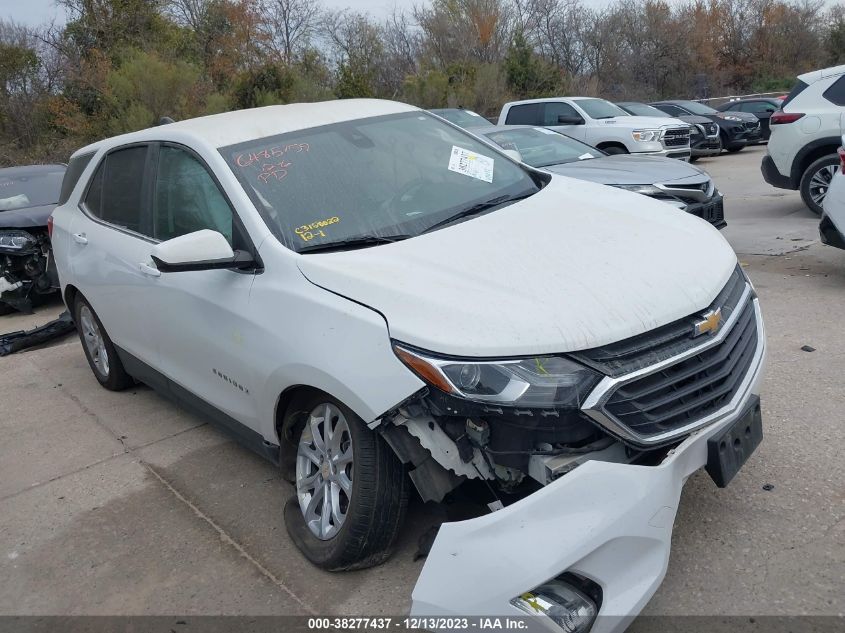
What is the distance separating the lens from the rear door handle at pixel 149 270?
4.18 metres

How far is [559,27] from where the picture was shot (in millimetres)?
44719

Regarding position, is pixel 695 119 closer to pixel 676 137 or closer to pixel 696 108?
pixel 696 108

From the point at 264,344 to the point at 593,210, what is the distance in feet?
5.18

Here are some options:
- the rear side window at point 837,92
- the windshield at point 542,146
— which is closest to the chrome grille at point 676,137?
the rear side window at point 837,92

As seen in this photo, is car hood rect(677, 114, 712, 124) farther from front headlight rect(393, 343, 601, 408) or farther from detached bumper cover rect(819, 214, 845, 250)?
front headlight rect(393, 343, 601, 408)

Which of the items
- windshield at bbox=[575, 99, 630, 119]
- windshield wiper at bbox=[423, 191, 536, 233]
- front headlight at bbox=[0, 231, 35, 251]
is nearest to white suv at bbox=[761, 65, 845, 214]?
windshield at bbox=[575, 99, 630, 119]

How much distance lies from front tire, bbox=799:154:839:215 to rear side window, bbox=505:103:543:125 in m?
6.59

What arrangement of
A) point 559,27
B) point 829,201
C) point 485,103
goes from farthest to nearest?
point 559,27 → point 485,103 → point 829,201

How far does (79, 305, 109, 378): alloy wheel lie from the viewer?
5.51m

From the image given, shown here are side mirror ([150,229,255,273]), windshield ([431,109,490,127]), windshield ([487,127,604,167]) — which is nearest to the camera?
side mirror ([150,229,255,273])

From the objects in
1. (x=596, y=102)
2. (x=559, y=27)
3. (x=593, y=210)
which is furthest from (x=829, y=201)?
(x=559, y=27)

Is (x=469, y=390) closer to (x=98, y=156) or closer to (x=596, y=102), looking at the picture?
(x=98, y=156)

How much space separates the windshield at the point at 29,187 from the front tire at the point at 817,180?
826 cm

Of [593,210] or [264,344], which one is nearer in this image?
[264,344]
